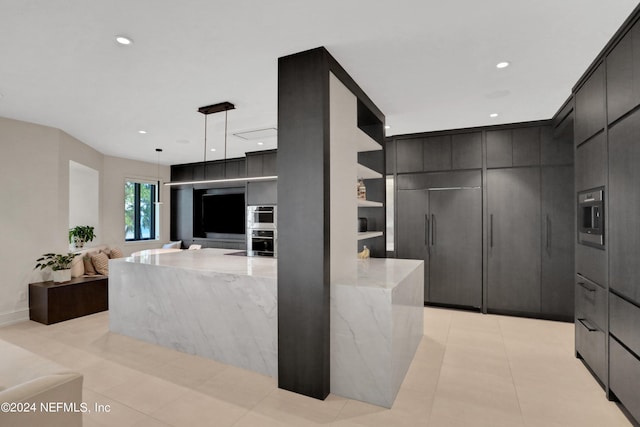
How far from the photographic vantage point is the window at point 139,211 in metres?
7.15

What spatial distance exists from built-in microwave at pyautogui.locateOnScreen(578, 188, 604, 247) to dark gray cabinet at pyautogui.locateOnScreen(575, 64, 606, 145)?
1.64 feet

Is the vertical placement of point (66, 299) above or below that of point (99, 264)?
below

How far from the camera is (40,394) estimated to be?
49.7 inches

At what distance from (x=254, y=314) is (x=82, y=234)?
4.59m

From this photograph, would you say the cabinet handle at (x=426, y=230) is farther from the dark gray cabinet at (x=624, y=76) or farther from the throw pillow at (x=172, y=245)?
the throw pillow at (x=172, y=245)

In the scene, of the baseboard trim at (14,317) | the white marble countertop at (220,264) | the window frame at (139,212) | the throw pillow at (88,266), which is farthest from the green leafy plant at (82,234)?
the white marble countertop at (220,264)

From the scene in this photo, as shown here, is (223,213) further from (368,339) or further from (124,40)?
(368,339)

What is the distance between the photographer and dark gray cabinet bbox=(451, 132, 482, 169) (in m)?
4.57

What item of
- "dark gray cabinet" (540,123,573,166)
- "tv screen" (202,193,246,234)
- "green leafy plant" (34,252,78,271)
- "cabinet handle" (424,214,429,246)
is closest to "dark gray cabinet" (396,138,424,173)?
"cabinet handle" (424,214,429,246)

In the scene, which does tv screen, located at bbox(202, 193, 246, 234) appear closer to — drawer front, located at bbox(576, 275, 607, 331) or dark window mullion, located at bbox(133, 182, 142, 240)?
dark window mullion, located at bbox(133, 182, 142, 240)

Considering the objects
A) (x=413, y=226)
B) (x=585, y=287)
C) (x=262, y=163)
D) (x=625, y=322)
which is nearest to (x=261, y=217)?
(x=262, y=163)

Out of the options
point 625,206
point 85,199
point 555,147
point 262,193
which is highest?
point 555,147

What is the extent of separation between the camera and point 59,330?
152 inches

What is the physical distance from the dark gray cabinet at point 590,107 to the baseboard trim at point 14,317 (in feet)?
21.6
